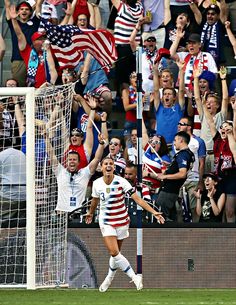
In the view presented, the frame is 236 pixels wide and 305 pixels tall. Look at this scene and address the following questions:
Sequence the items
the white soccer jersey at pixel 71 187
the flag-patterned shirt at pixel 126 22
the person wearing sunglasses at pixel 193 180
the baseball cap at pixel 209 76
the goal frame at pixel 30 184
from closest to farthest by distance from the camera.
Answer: the goal frame at pixel 30 184 → the white soccer jersey at pixel 71 187 → the person wearing sunglasses at pixel 193 180 → the baseball cap at pixel 209 76 → the flag-patterned shirt at pixel 126 22

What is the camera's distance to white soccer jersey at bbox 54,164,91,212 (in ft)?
57.5

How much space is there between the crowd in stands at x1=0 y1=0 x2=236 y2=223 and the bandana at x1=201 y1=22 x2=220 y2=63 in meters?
0.02

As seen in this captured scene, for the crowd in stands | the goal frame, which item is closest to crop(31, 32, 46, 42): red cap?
the crowd in stands

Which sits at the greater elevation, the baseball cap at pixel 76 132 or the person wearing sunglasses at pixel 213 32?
the person wearing sunglasses at pixel 213 32

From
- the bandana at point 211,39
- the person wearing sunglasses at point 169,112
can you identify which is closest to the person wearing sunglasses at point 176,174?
the person wearing sunglasses at point 169,112

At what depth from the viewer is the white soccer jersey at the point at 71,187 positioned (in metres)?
17.5

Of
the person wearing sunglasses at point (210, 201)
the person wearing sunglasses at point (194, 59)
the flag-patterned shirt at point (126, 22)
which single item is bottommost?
the person wearing sunglasses at point (210, 201)

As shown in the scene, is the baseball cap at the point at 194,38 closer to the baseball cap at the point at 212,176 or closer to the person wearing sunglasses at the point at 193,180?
the person wearing sunglasses at the point at 193,180

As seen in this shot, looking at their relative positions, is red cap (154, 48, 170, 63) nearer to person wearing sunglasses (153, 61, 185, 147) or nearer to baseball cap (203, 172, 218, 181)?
person wearing sunglasses (153, 61, 185, 147)

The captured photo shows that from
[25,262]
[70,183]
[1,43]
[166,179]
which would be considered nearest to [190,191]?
[166,179]

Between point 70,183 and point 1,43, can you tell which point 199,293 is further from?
point 1,43

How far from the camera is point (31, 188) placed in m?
15.9

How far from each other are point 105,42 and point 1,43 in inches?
118

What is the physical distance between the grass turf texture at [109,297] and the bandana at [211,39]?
5607 millimetres
